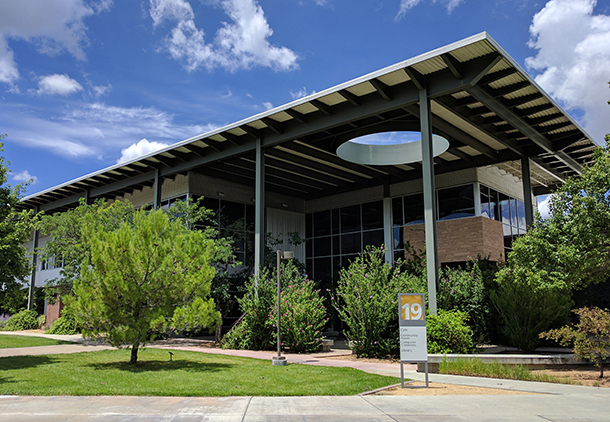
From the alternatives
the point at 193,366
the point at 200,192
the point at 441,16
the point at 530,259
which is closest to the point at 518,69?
the point at 441,16

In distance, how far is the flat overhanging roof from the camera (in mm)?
14266

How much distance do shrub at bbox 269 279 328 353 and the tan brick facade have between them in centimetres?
774

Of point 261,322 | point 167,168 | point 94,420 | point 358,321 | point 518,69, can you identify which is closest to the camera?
point 94,420

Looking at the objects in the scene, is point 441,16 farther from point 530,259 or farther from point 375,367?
point 375,367

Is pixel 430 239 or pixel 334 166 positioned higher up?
pixel 334 166

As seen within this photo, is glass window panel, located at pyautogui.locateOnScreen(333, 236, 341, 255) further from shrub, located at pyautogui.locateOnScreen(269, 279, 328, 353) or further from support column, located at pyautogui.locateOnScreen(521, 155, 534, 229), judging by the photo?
shrub, located at pyautogui.locateOnScreen(269, 279, 328, 353)

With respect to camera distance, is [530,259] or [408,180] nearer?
[530,259]

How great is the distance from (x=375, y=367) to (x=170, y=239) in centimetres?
641

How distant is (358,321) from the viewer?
50.8ft

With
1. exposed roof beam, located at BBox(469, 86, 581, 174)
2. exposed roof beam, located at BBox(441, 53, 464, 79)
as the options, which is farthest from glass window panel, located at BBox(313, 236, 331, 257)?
exposed roof beam, located at BBox(441, 53, 464, 79)

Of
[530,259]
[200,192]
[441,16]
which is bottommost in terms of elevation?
[530,259]

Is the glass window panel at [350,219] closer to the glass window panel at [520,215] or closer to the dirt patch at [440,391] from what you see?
the glass window panel at [520,215]

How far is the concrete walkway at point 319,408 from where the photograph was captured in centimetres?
712

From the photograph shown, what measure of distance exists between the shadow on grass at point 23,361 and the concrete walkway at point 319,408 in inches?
176
